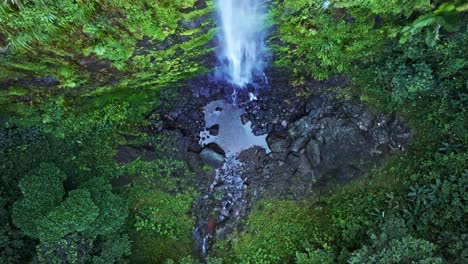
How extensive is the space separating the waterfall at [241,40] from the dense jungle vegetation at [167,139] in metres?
0.35

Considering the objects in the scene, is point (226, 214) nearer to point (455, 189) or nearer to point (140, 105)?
point (140, 105)

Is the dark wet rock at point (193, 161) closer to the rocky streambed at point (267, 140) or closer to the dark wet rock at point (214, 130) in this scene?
the rocky streambed at point (267, 140)

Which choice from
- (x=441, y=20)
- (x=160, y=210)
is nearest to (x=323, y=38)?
(x=441, y=20)

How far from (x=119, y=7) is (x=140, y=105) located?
3444mm

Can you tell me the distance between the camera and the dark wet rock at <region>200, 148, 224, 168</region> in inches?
387

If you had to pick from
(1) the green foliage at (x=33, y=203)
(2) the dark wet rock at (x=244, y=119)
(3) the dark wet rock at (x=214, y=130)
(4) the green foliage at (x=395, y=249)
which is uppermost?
(2) the dark wet rock at (x=244, y=119)

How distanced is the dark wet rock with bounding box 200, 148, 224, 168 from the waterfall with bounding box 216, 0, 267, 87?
2082 mm

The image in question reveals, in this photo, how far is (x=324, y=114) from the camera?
31.0 ft

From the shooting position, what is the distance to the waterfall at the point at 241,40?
7891 mm

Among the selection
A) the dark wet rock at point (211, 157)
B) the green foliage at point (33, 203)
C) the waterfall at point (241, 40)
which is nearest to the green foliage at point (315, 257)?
the dark wet rock at point (211, 157)

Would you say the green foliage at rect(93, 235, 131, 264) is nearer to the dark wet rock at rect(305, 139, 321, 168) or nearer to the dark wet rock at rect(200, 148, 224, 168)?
the dark wet rock at rect(200, 148, 224, 168)

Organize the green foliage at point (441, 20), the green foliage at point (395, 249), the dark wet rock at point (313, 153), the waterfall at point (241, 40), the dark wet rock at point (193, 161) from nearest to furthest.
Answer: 1. the green foliage at point (441, 20)
2. the green foliage at point (395, 249)
3. the waterfall at point (241, 40)
4. the dark wet rock at point (313, 153)
5. the dark wet rock at point (193, 161)

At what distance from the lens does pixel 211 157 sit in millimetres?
9852

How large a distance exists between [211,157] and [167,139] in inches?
51.9
